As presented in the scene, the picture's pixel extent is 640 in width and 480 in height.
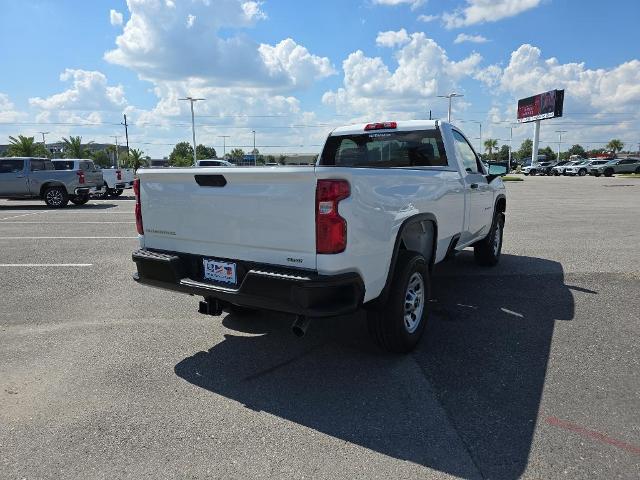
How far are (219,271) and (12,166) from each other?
16716mm

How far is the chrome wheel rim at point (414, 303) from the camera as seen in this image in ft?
13.5

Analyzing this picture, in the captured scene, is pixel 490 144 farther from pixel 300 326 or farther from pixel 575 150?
pixel 300 326

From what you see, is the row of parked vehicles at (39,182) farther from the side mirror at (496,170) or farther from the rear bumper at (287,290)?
the rear bumper at (287,290)

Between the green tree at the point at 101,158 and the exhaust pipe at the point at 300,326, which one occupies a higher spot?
the green tree at the point at 101,158

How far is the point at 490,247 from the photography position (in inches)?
277

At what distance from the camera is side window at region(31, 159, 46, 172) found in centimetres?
1691

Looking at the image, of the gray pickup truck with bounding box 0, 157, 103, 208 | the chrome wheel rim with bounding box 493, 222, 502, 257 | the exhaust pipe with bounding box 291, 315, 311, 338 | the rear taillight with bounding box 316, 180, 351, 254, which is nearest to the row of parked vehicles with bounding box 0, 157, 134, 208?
the gray pickup truck with bounding box 0, 157, 103, 208

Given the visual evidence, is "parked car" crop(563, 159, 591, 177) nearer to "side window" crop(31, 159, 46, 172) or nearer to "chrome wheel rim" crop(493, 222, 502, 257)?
"chrome wheel rim" crop(493, 222, 502, 257)

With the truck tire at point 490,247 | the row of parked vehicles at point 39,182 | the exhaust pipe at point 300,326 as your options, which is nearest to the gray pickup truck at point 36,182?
Result: the row of parked vehicles at point 39,182

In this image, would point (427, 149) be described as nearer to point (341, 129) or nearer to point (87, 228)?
point (341, 129)

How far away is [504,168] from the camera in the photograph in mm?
6660

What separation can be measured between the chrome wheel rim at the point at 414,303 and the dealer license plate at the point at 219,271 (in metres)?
1.48

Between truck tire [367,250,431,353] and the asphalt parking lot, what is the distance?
0.60ft

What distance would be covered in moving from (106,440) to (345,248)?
6.13 ft
